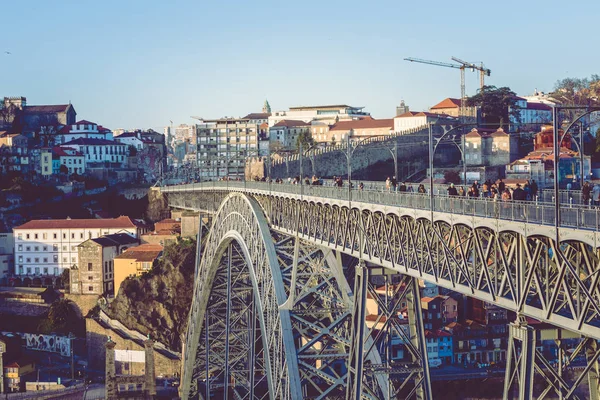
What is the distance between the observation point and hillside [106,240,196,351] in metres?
75.3

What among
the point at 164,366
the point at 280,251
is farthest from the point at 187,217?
the point at 280,251

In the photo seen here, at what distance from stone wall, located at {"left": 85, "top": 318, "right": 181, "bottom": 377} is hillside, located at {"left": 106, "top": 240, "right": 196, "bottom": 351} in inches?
71.6

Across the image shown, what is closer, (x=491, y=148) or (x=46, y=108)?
(x=491, y=148)

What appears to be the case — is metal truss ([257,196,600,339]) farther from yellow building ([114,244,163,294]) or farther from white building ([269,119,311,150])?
white building ([269,119,311,150])

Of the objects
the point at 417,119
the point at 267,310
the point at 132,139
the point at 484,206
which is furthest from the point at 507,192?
the point at 132,139

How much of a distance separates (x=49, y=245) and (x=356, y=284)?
6896 centimetres

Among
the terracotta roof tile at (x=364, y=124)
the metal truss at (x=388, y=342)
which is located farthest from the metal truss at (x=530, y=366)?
the terracotta roof tile at (x=364, y=124)

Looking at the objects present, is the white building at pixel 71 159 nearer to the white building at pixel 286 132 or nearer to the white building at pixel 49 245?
the white building at pixel 49 245

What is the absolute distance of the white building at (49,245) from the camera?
9194 centimetres

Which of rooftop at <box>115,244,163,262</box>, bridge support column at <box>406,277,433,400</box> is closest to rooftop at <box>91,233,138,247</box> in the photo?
rooftop at <box>115,244,163,262</box>

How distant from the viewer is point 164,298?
76188 mm

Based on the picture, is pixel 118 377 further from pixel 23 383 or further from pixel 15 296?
pixel 15 296

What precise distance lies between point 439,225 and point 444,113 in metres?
93.2

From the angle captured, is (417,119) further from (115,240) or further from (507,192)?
(507,192)
